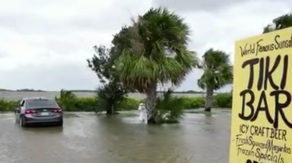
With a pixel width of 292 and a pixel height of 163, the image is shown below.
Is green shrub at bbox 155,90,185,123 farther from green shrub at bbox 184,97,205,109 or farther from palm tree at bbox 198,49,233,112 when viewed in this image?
green shrub at bbox 184,97,205,109

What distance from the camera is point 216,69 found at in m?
34.7

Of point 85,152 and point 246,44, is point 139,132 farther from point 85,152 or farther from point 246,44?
point 246,44

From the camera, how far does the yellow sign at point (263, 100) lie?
314 cm

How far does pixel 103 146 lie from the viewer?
44.2 ft

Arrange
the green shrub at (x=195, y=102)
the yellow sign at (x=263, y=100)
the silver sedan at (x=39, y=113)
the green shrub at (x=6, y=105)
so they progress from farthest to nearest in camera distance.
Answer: the green shrub at (x=195, y=102) → the green shrub at (x=6, y=105) → the silver sedan at (x=39, y=113) → the yellow sign at (x=263, y=100)

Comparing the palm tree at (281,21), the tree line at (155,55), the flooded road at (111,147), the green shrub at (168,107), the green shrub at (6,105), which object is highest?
the palm tree at (281,21)

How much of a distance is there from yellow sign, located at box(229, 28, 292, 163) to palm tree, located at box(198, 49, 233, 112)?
1217 inches

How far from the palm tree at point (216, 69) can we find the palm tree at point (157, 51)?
42.2 feet

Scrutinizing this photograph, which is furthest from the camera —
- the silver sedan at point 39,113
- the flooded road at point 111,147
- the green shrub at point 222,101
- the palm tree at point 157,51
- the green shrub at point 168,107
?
the green shrub at point 222,101

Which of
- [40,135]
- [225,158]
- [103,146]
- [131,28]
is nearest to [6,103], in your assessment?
[131,28]

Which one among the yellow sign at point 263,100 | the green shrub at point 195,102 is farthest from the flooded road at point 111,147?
the green shrub at point 195,102

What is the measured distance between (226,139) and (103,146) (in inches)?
183

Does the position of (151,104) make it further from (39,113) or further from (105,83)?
(105,83)

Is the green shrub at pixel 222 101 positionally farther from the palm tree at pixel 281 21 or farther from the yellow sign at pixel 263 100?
the yellow sign at pixel 263 100
